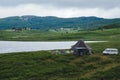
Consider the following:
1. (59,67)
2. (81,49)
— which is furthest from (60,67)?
(81,49)

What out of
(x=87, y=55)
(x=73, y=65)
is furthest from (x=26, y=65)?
(x=87, y=55)

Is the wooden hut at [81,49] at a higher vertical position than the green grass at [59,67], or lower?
higher

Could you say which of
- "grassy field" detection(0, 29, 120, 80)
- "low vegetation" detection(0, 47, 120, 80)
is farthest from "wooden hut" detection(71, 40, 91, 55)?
"low vegetation" detection(0, 47, 120, 80)

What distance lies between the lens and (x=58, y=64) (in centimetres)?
8569

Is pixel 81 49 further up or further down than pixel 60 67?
further up

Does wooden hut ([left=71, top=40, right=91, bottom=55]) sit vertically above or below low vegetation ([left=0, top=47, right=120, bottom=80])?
above

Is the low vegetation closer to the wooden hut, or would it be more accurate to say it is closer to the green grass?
the green grass

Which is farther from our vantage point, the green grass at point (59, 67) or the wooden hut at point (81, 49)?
the wooden hut at point (81, 49)

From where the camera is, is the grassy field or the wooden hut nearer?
the grassy field

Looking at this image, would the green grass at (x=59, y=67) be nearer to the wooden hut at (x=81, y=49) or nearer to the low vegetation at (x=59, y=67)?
the low vegetation at (x=59, y=67)

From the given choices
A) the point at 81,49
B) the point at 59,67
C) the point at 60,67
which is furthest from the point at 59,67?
the point at 81,49

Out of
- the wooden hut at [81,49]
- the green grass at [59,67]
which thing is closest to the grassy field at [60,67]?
the green grass at [59,67]

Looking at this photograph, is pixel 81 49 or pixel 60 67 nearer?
pixel 60 67

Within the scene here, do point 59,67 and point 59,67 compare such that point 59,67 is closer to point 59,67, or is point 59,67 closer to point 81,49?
point 59,67
